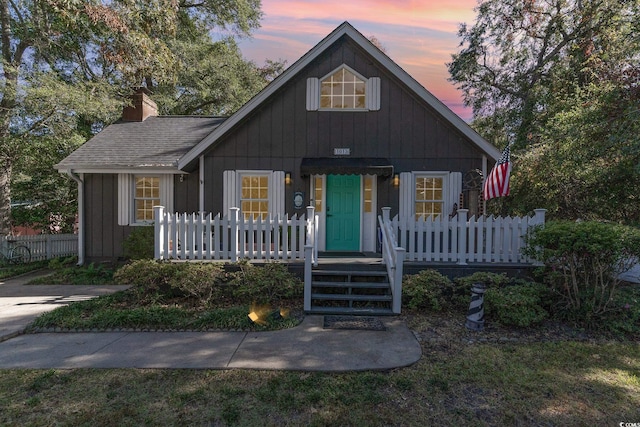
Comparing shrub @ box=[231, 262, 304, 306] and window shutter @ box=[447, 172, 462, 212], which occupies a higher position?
window shutter @ box=[447, 172, 462, 212]

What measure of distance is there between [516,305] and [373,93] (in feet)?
19.3

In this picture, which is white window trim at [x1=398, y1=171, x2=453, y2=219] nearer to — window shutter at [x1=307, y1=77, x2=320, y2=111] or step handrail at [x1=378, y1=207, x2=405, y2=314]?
step handrail at [x1=378, y1=207, x2=405, y2=314]

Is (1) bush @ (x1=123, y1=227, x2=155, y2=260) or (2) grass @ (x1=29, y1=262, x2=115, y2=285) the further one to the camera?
(1) bush @ (x1=123, y1=227, x2=155, y2=260)

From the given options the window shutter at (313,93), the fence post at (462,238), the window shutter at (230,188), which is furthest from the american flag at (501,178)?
the window shutter at (230,188)

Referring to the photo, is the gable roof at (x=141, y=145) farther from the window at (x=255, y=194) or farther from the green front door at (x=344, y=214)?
the green front door at (x=344, y=214)

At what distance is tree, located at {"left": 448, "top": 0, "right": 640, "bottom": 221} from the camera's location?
7746 mm

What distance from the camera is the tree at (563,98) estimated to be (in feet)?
25.4

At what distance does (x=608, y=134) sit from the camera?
7492 millimetres

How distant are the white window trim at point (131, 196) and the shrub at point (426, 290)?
22.9ft

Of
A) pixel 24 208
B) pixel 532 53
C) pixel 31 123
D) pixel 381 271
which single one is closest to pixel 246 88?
pixel 31 123

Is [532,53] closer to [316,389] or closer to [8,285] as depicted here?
[316,389]

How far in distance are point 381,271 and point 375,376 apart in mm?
3094

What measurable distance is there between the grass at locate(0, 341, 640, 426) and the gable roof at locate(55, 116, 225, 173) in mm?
6566

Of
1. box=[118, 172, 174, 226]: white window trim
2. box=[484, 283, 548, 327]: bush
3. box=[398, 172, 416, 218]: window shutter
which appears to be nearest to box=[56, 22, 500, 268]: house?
box=[398, 172, 416, 218]: window shutter
